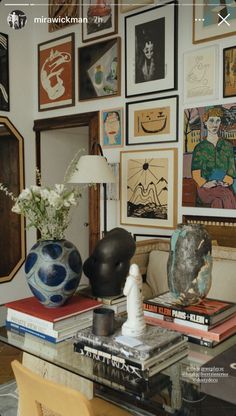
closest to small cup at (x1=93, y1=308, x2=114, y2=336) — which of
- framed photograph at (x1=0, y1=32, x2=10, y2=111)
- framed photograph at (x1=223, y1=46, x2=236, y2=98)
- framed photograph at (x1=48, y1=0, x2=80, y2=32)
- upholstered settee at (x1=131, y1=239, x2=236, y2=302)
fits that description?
upholstered settee at (x1=131, y1=239, x2=236, y2=302)

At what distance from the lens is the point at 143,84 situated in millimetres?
3242

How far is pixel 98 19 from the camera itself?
3562 mm

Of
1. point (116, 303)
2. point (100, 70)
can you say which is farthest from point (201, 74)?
point (116, 303)

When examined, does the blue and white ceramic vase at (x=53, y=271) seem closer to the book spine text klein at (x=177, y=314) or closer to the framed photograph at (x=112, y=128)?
the book spine text klein at (x=177, y=314)

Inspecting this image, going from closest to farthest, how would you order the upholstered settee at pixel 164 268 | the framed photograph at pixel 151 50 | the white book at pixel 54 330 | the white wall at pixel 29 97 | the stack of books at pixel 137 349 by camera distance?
the stack of books at pixel 137 349 < the white book at pixel 54 330 < the upholstered settee at pixel 164 268 < the framed photograph at pixel 151 50 < the white wall at pixel 29 97

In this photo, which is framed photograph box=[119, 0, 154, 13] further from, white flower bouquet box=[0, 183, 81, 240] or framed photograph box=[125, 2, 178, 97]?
white flower bouquet box=[0, 183, 81, 240]

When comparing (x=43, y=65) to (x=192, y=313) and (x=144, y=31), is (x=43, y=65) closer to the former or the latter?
(x=144, y=31)

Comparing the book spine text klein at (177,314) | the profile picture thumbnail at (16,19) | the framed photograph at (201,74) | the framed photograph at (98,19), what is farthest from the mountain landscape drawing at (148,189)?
the profile picture thumbnail at (16,19)

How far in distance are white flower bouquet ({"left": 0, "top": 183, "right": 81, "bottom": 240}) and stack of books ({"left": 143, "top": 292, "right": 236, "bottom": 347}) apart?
469 mm

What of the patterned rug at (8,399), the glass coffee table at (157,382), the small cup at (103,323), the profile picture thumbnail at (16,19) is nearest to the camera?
the glass coffee table at (157,382)

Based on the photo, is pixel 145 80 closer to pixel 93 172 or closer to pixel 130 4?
pixel 130 4

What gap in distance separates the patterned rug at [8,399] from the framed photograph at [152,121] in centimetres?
212

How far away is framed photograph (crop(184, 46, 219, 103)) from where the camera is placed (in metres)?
2.83

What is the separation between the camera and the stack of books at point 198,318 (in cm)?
133
